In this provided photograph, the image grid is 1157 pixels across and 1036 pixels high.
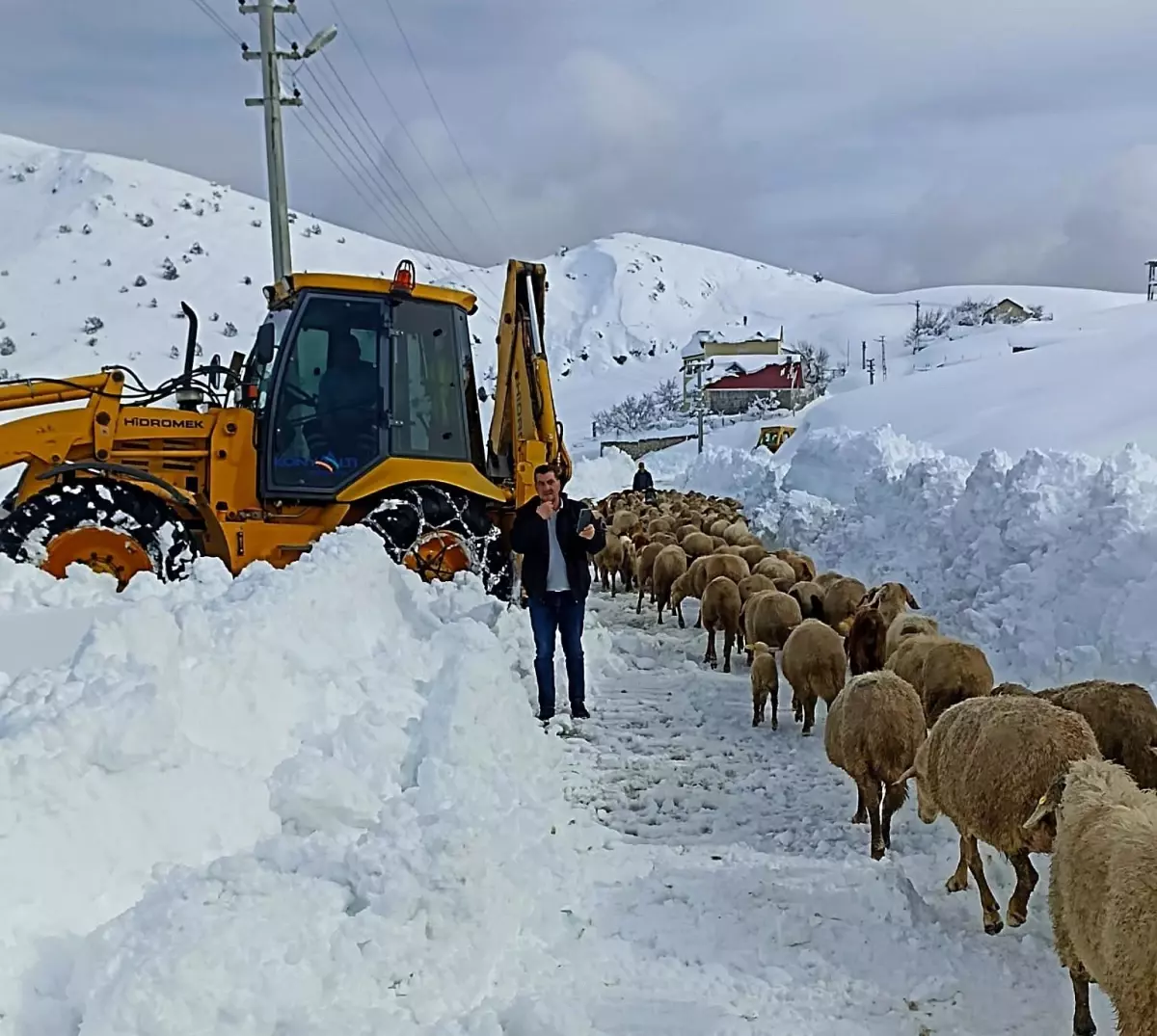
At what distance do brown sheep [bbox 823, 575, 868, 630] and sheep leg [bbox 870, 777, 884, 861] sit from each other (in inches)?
137

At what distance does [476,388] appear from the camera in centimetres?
978

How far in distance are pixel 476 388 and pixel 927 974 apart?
683cm

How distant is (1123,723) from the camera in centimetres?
501

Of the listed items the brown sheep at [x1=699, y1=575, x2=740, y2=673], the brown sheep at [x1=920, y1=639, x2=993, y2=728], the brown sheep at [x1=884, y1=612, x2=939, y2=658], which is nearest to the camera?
the brown sheep at [x1=920, y1=639, x2=993, y2=728]

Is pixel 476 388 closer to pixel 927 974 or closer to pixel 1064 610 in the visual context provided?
pixel 1064 610

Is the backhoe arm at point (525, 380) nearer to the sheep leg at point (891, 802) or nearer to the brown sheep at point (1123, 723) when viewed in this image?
the sheep leg at point (891, 802)

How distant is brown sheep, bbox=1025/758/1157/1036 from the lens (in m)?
2.98

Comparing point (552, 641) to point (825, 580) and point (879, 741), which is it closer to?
point (879, 741)

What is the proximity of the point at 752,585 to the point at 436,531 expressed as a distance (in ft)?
9.76

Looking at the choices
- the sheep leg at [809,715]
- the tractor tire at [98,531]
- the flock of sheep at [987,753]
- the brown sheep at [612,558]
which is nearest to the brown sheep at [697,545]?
the brown sheep at [612,558]

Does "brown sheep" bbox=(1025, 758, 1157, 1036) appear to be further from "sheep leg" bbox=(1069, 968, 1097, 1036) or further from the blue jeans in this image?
the blue jeans

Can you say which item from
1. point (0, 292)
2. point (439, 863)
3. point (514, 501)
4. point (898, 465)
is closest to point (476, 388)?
point (514, 501)

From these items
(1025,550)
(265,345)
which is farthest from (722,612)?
(265,345)

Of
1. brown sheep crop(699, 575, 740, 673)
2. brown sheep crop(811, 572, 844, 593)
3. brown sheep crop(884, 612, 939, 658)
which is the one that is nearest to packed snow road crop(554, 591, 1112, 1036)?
brown sheep crop(884, 612, 939, 658)
